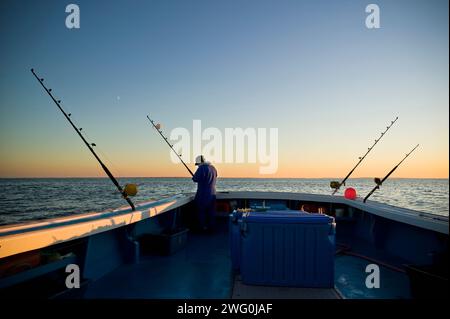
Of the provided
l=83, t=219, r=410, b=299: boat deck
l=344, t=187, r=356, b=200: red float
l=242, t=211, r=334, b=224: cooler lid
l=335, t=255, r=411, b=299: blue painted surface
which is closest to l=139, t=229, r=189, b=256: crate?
l=83, t=219, r=410, b=299: boat deck

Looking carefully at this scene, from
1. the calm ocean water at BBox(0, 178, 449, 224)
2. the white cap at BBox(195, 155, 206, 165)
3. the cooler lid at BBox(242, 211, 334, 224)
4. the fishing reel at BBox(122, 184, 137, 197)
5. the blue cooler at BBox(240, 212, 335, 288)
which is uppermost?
the white cap at BBox(195, 155, 206, 165)

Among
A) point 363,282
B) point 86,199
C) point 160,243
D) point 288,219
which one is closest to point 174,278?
point 160,243

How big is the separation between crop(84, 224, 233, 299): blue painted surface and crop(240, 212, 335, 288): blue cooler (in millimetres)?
538

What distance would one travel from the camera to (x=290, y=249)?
282cm

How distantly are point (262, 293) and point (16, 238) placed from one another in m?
2.36

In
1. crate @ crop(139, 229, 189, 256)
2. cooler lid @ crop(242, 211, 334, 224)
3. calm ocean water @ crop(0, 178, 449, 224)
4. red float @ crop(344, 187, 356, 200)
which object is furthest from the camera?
calm ocean water @ crop(0, 178, 449, 224)

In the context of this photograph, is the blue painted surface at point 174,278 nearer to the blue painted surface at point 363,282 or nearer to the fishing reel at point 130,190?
the fishing reel at point 130,190

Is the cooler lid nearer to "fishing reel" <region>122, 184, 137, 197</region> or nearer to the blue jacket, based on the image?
"fishing reel" <region>122, 184, 137, 197</region>

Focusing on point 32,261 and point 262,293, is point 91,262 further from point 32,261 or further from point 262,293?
point 262,293

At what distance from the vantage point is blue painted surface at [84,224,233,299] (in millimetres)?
3027

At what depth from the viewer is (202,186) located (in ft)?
19.3

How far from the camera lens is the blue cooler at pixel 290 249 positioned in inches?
110

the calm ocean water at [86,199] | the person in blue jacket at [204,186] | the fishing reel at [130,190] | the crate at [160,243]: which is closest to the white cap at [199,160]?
the person in blue jacket at [204,186]
